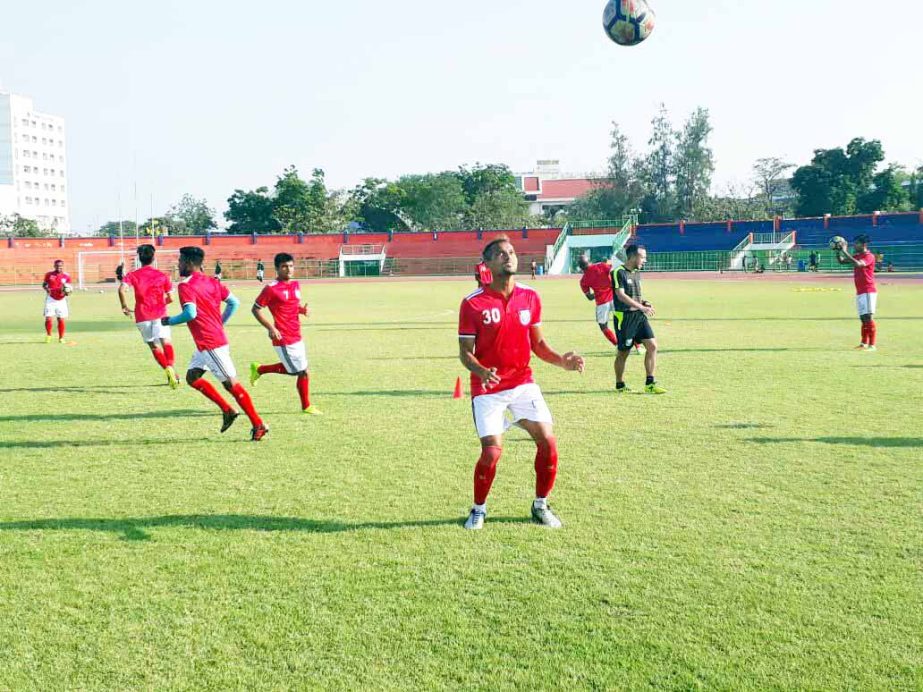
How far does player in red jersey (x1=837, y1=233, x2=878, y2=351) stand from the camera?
55.4 feet

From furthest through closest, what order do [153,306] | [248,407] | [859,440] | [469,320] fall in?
[153,306], [248,407], [859,440], [469,320]

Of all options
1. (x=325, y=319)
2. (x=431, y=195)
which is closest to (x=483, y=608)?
(x=325, y=319)

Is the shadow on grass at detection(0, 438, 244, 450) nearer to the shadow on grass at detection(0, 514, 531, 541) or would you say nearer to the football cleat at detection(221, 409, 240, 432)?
the football cleat at detection(221, 409, 240, 432)

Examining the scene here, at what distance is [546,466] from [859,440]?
444cm

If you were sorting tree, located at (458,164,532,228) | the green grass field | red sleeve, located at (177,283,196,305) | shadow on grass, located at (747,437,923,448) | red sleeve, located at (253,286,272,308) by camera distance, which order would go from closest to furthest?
the green grass field
shadow on grass, located at (747,437,923,448)
red sleeve, located at (177,283,196,305)
red sleeve, located at (253,286,272,308)
tree, located at (458,164,532,228)

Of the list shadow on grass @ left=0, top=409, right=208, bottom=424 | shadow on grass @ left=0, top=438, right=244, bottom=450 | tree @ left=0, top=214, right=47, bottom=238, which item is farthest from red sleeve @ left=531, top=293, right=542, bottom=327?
tree @ left=0, top=214, right=47, bottom=238

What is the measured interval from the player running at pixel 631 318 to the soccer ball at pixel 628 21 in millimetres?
5222

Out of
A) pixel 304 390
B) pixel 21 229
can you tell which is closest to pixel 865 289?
pixel 304 390

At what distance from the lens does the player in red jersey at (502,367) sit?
243 inches

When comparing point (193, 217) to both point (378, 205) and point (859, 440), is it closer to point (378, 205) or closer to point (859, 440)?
point (378, 205)

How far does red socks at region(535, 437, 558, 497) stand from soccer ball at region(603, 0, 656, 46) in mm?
11428

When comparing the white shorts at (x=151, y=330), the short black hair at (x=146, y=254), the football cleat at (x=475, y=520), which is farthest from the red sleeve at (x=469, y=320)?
the white shorts at (x=151, y=330)

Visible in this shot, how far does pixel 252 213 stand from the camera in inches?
4023

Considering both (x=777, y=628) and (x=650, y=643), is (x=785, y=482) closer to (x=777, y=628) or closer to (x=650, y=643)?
(x=777, y=628)
